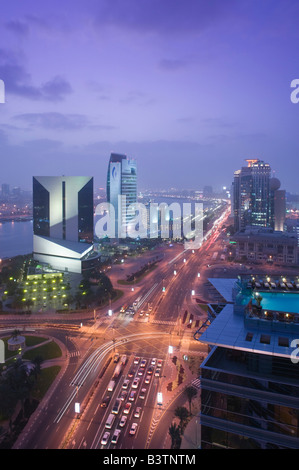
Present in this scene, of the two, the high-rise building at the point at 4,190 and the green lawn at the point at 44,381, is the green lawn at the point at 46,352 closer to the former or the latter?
the green lawn at the point at 44,381

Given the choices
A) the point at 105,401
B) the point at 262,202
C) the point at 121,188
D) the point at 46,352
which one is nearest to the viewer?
the point at 105,401

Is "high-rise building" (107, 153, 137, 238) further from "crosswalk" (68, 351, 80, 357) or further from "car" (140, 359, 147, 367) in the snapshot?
"car" (140, 359, 147, 367)

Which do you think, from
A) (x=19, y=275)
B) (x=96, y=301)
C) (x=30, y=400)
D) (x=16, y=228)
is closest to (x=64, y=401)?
(x=30, y=400)

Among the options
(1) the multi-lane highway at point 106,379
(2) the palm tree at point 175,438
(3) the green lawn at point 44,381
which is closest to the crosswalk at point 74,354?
(1) the multi-lane highway at point 106,379

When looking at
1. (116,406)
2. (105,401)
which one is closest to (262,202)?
(105,401)

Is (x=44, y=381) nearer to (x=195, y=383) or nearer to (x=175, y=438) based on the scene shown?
(x=195, y=383)

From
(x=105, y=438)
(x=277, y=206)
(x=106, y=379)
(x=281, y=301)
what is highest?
(x=277, y=206)

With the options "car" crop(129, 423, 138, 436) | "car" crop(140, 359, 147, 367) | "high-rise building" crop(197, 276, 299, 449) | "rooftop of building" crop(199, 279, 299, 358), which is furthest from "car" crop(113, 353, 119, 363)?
"high-rise building" crop(197, 276, 299, 449)
